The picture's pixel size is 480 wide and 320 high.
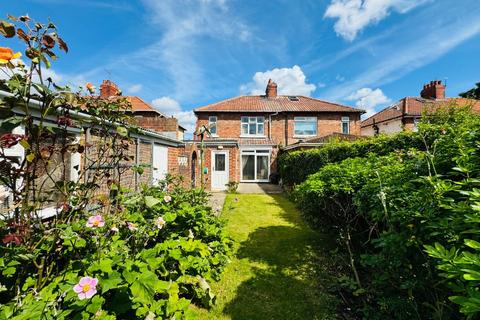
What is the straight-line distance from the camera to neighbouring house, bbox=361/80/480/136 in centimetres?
2070

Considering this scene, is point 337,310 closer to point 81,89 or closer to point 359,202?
point 359,202

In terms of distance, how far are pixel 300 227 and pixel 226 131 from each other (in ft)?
46.4

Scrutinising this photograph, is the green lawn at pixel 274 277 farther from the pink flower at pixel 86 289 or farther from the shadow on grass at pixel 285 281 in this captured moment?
the pink flower at pixel 86 289

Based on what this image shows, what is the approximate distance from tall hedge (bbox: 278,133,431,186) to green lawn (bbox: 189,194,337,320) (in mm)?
2798

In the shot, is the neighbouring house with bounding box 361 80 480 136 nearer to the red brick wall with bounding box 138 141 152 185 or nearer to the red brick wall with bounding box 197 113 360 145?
the red brick wall with bounding box 197 113 360 145

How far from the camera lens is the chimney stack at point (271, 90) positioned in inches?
913

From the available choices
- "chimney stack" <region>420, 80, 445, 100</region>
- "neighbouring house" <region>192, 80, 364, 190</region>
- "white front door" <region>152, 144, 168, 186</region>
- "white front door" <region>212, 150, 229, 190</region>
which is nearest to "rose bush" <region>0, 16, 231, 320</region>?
"white front door" <region>152, 144, 168, 186</region>

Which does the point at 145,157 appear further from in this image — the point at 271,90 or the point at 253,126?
the point at 271,90

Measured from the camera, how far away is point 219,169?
601 inches

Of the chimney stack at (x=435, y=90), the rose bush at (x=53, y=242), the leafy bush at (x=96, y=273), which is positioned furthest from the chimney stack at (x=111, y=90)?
the chimney stack at (x=435, y=90)

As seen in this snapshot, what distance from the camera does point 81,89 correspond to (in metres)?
2.45

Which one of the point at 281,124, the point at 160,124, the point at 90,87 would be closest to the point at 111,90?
the point at 160,124

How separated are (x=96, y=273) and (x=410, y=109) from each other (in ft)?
86.1

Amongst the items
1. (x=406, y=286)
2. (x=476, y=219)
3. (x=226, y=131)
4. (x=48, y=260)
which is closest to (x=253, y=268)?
(x=406, y=286)
